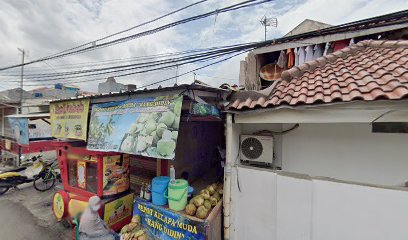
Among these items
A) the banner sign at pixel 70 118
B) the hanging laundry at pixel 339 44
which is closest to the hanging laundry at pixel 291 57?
A: the hanging laundry at pixel 339 44

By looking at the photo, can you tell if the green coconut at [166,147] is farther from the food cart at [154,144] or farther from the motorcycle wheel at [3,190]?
the motorcycle wheel at [3,190]

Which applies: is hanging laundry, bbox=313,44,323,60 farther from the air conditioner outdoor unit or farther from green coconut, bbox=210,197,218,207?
green coconut, bbox=210,197,218,207

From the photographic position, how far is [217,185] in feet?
17.0

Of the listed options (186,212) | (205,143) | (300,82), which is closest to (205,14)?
(300,82)

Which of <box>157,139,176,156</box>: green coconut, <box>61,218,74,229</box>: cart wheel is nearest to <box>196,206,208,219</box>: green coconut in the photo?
<box>157,139,176,156</box>: green coconut

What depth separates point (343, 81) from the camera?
3.69 metres

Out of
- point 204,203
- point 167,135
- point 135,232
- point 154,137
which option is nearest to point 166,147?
point 167,135

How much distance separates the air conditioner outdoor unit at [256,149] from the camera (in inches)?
165

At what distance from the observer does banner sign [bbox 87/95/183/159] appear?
3689 millimetres

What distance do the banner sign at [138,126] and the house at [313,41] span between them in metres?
3.52

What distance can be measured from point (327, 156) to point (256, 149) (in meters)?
1.40

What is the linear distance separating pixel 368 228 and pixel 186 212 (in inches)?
121

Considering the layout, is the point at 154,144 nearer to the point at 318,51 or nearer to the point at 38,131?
the point at 318,51

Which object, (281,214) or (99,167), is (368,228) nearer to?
(281,214)
